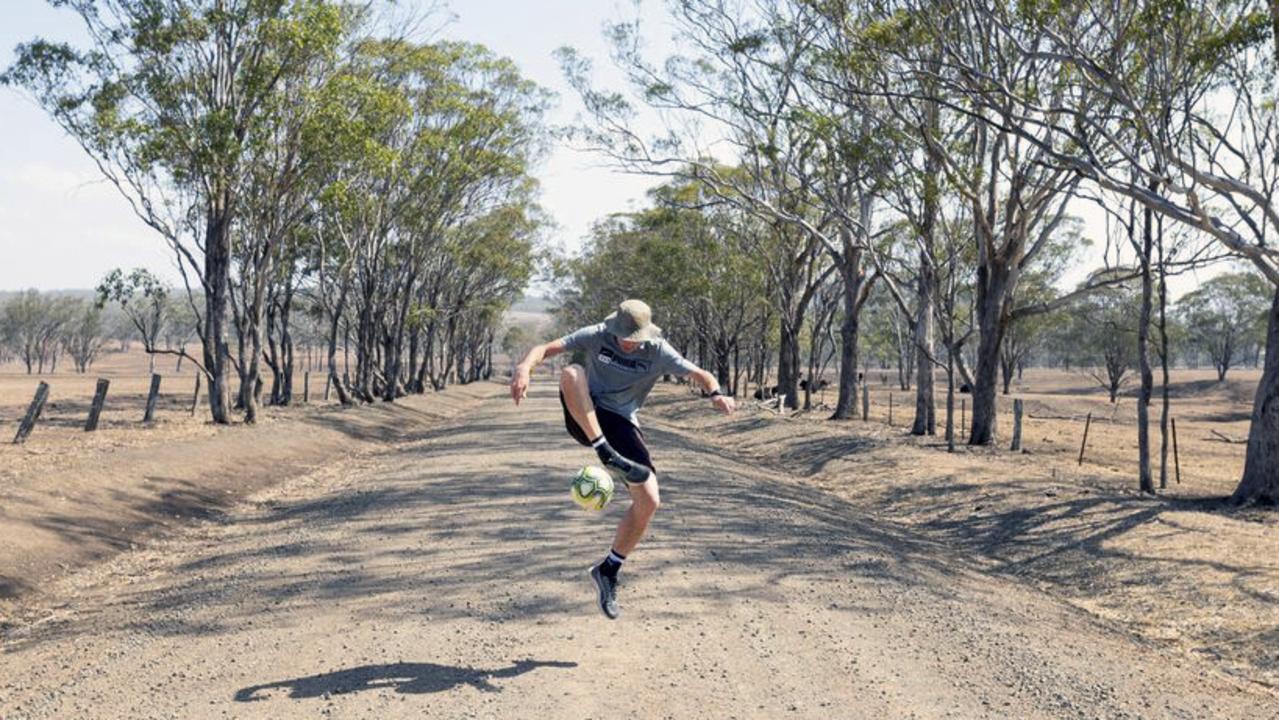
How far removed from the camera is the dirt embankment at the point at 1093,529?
30.2ft

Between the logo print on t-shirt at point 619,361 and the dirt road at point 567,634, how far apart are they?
1813 millimetres

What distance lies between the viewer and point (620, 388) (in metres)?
7.12

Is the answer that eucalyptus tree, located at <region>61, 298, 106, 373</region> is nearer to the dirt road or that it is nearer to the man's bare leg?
the dirt road

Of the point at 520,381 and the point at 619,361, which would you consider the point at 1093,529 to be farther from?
the point at 520,381

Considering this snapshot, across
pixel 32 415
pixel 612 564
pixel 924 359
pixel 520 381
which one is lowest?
pixel 612 564

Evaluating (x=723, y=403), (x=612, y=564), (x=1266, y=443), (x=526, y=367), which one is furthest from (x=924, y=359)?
(x=526, y=367)

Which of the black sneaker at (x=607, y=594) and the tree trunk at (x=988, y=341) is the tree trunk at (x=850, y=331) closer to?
the tree trunk at (x=988, y=341)

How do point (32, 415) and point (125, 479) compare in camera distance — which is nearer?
point (125, 479)

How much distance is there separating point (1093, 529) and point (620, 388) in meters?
8.11

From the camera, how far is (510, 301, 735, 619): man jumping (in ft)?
22.6

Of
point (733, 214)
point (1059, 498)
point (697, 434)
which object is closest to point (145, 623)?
point (1059, 498)

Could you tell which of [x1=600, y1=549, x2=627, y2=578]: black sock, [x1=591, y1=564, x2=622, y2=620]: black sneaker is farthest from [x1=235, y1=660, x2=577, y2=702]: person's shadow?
[x1=600, y1=549, x2=627, y2=578]: black sock

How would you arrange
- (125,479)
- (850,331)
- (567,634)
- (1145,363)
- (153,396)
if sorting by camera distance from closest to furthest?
1. (567,634)
2. (125,479)
3. (1145,363)
4. (153,396)
5. (850,331)

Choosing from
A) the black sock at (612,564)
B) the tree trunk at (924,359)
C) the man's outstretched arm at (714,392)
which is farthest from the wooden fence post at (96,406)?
the man's outstretched arm at (714,392)
